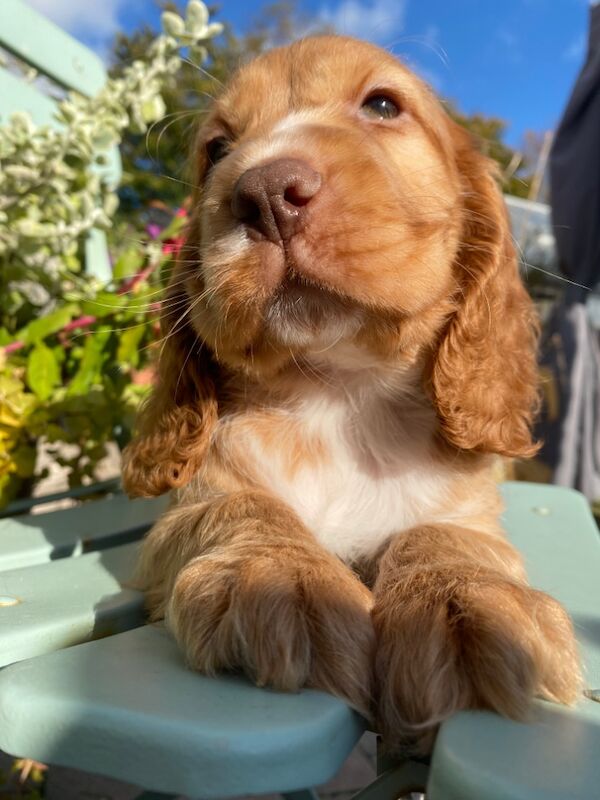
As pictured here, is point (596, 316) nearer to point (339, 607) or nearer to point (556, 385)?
point (556, 385)

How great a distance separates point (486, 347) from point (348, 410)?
0.40 metres

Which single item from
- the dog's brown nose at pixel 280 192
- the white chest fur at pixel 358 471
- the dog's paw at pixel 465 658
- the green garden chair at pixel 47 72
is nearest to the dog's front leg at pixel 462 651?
the dog's paw at pixel 465 658

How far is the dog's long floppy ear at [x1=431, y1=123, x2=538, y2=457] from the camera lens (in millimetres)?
1758

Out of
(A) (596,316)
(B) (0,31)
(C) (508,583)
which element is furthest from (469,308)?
(A) (596,316)

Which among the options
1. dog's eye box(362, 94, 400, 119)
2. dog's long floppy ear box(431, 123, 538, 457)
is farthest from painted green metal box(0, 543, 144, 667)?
dog's eye box(362, 94, 400, 119)

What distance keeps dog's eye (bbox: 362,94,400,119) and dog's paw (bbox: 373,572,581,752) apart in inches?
51.7

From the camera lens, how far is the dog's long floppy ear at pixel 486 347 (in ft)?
5.77

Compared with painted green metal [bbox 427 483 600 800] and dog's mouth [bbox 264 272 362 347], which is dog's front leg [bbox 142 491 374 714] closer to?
painted green metal [bbox 427 483 600 800]

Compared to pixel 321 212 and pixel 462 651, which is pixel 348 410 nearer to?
pixel 321 212

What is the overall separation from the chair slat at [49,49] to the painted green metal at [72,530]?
194 cm

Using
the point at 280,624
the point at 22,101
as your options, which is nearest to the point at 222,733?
the point at 280,624

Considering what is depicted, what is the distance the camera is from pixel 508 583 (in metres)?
1.18

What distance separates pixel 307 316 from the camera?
4.68ft

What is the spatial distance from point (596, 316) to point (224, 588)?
217 inches
